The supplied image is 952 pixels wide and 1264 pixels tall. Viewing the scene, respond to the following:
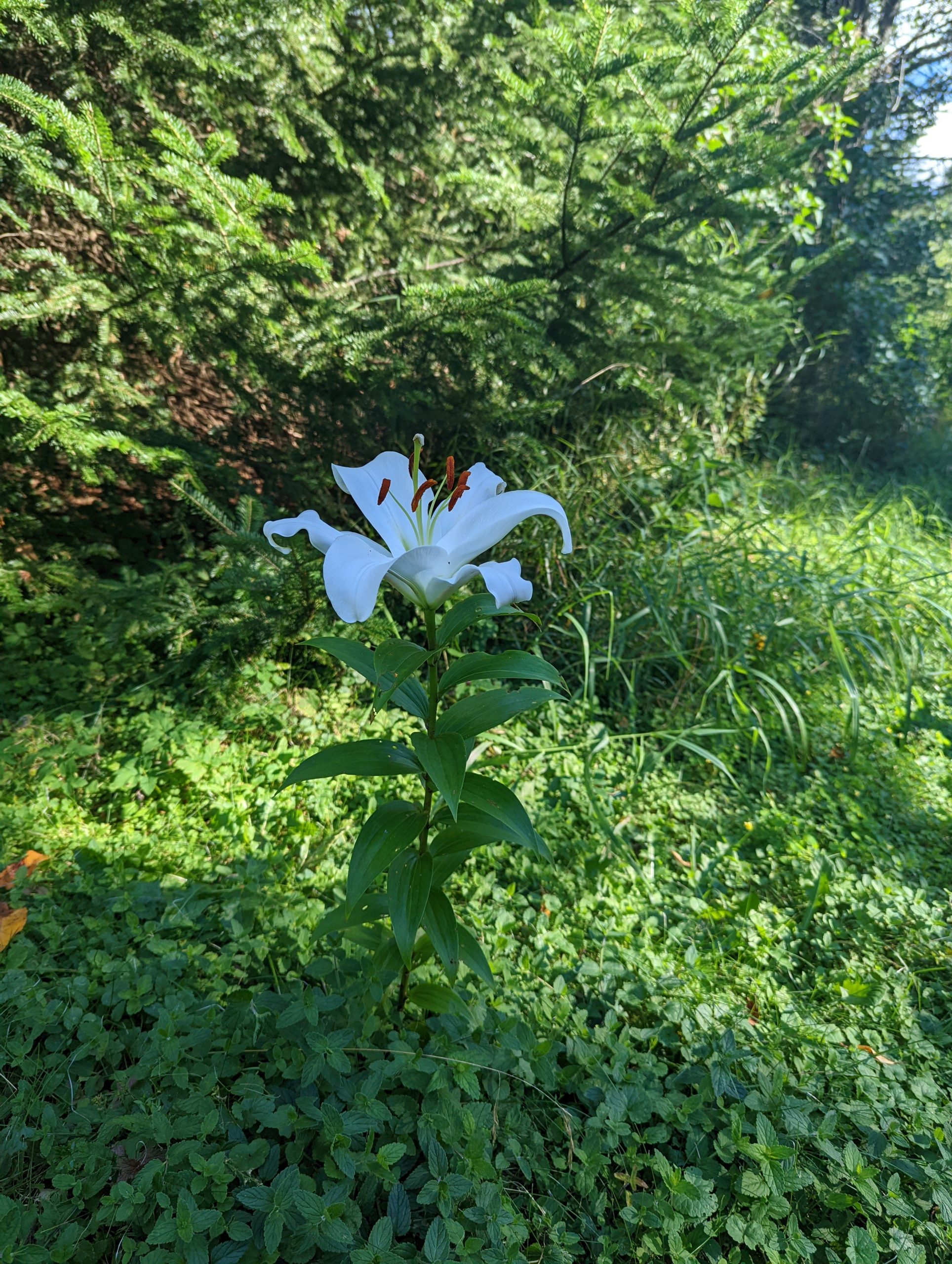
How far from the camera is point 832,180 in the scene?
6023mm

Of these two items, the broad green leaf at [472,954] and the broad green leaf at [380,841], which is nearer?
the broad green leaf at [380,841]

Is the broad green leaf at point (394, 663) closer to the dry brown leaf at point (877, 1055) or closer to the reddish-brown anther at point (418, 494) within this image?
the reddish-brown anther at point (418, 494)

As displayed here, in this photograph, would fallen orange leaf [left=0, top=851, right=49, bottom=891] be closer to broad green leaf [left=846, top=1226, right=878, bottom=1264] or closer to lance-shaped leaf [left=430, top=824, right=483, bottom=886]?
lance-shaped leaf [left=430, top=824, right=483, bottom=886]

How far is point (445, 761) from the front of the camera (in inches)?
41.3

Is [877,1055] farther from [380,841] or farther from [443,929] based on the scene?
[380,841]

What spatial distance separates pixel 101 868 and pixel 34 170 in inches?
68.3

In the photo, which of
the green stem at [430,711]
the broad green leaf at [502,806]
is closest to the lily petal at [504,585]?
the green stem at [430,711]

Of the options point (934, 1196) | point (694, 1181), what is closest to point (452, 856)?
point (694, 1181)

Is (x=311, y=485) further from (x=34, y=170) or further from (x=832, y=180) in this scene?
(x=832, y=180)

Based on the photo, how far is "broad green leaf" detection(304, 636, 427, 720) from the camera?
1132 mm

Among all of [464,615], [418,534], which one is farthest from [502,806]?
[418,534]

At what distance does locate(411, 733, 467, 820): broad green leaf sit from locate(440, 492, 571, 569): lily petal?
29 centimetres

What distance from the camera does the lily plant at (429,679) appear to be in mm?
980

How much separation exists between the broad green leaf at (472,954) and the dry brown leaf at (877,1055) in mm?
901
